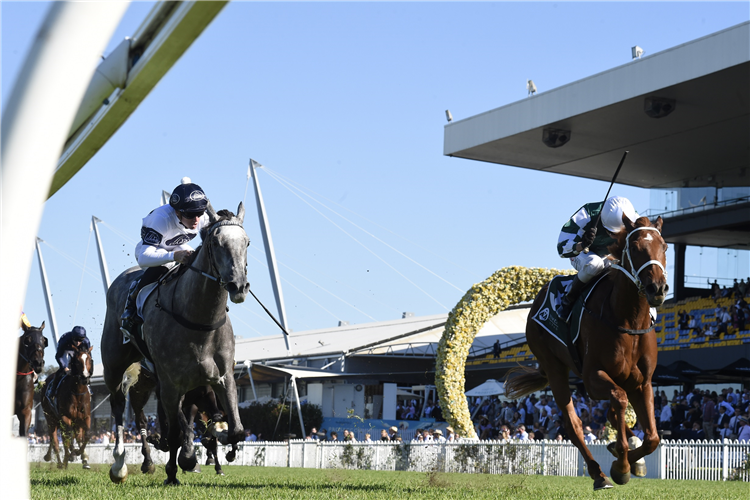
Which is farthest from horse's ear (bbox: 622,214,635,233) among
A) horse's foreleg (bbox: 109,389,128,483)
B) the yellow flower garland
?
the yellow flower garland

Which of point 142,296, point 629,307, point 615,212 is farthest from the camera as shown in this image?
point 142,296

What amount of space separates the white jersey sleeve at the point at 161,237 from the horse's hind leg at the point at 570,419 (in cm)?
375

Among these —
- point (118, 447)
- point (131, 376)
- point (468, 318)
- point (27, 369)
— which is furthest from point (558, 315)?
point (468, 318)

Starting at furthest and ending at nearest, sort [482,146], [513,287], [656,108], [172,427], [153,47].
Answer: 1. [482,146]
2. [656,108]
3. [513,287]
4. [172,427]
5. [153,47]

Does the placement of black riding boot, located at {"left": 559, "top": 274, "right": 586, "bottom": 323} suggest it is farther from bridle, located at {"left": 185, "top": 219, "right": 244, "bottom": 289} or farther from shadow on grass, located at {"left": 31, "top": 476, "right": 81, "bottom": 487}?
shadow on grass, located at {"left": 31, "top": 476, "right": 81, "bottom": 487}

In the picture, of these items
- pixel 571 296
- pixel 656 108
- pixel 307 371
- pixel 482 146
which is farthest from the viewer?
pixel 307 371

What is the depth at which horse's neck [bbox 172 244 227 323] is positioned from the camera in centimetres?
680

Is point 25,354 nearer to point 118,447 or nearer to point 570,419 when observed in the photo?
point 118,447

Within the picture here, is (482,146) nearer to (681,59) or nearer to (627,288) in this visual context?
(681,59)

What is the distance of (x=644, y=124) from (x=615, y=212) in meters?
21.6

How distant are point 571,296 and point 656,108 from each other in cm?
1801

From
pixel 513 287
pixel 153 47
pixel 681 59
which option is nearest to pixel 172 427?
pixel 153 47

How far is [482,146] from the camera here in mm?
29484

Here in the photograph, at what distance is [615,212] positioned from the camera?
7531 mm
